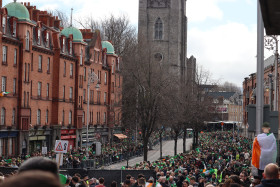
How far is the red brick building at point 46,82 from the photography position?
45.2 metres

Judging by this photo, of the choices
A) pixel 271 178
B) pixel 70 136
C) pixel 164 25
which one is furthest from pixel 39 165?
pixel 164 25

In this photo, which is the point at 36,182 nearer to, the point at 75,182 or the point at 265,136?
the point at 265,136

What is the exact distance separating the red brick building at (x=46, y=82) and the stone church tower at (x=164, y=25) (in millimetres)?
38376

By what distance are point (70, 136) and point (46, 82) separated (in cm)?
770

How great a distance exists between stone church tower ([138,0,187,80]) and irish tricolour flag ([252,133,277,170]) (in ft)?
329

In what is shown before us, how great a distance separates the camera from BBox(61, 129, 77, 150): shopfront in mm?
56531

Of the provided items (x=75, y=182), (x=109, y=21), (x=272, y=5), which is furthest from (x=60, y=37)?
(x=272, y=5)

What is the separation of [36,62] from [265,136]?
42269 millimetres

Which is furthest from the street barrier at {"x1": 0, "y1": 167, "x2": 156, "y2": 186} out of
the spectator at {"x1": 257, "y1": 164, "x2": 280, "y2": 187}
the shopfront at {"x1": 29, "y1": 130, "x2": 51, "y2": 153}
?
the shopfront at {"x1": 29, "y1": 130, "x2": 51, "y2": 153}

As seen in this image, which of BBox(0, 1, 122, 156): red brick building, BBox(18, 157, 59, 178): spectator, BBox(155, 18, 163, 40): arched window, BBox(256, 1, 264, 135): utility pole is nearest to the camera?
BBox(18, 157, 59, 178): spectator

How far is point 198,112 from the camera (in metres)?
62.5

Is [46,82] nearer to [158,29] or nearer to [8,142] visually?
[8,142]

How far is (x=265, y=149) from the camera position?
407 inches

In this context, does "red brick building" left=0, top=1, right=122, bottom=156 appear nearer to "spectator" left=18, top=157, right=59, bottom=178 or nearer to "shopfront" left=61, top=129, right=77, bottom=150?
"shopfront" left=61, top=129, right=77, bottom=150
